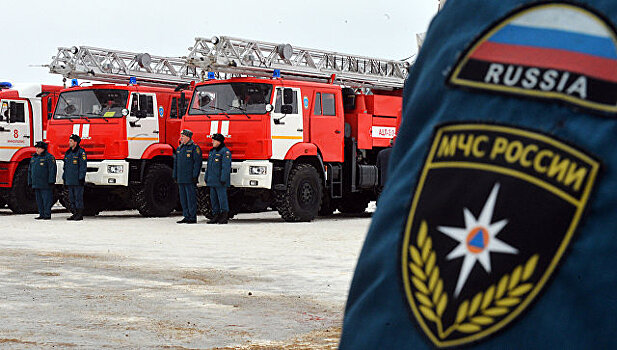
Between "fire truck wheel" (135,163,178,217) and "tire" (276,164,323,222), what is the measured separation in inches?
105

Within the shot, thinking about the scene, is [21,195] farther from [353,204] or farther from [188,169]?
[353,204]

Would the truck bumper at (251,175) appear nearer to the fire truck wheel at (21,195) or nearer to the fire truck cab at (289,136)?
the fire truck cab at (289,136)

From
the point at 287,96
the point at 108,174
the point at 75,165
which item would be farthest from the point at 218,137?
the point at 75,165

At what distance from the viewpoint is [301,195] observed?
16469 millimetres

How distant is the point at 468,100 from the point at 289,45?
17317 mm

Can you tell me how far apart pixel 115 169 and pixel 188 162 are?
69.3 inches

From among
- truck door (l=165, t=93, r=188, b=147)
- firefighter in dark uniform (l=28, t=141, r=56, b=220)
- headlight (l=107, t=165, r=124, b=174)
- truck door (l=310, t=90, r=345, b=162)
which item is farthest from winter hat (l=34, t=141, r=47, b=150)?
truck door (l=310, t=90, r=345, b=162)

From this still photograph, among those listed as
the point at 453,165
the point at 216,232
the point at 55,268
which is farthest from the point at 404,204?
the point at 216,232

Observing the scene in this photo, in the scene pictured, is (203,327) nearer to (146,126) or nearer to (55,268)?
(55,268)

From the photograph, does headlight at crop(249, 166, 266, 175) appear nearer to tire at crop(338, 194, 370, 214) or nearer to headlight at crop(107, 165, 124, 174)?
headlight at crop(107, 165, 124, 174)

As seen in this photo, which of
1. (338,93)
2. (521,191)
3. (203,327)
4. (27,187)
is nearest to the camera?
(521,191)

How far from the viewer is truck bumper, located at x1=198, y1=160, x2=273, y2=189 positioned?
51.2 ft

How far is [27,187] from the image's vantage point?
1867 centimetres

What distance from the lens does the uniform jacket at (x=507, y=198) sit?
40.6 inches
